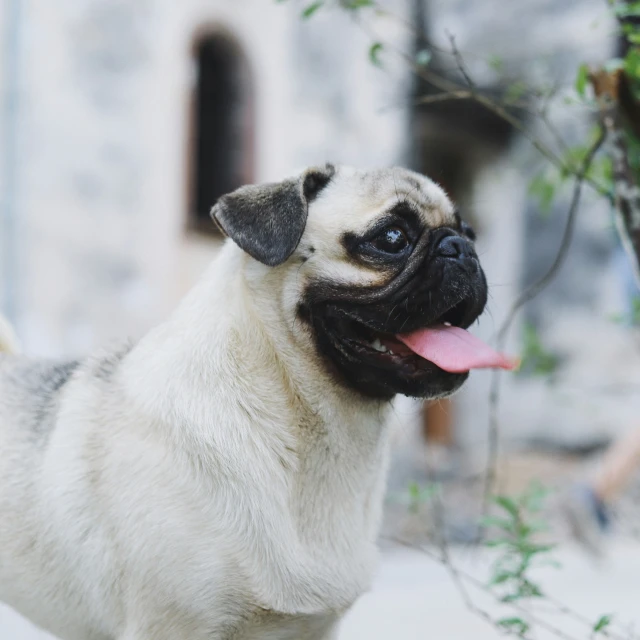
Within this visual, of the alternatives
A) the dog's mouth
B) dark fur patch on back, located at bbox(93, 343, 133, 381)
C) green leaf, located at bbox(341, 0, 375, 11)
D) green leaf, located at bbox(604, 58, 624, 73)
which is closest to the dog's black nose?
the dog's mouth

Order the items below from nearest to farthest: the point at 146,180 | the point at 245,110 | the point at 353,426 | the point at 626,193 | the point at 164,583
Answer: the point at 164,583 < the point at 353,426 < the point at 626,193 < the point at 146,180 < the point at 245,110

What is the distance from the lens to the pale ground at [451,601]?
402 centimetres

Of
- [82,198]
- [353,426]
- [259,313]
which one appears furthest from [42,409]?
[82,198]

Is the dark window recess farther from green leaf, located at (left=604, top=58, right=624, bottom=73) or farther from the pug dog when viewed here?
the pug dog

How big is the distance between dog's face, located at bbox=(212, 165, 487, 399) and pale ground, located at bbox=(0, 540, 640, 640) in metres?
1.82

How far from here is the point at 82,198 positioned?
6941 millimetres

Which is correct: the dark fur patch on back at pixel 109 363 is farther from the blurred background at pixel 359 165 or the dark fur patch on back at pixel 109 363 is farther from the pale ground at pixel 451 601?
the pale ground at pixel 451 601

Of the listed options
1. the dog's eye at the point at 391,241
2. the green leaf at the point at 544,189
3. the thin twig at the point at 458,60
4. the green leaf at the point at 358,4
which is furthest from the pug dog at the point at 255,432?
the green leaf at the point at 544,189

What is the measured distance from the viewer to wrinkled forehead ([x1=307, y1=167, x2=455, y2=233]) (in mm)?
2295

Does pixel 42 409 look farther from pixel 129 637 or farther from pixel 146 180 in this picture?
pixel 146 180

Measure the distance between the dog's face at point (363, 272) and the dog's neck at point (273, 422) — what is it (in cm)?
8

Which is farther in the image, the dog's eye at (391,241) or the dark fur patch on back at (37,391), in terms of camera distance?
the dark fur patch on back at (37,391)

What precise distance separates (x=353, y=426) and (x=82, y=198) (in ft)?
16.8

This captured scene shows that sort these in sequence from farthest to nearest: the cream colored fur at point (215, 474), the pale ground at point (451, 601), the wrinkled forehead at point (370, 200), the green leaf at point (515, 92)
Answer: the pale ground at point (451, 601), the green leaf at point (515, 92), the wrinkled forehead at point (370, 200), the cream colored fur at point (215, 474)
